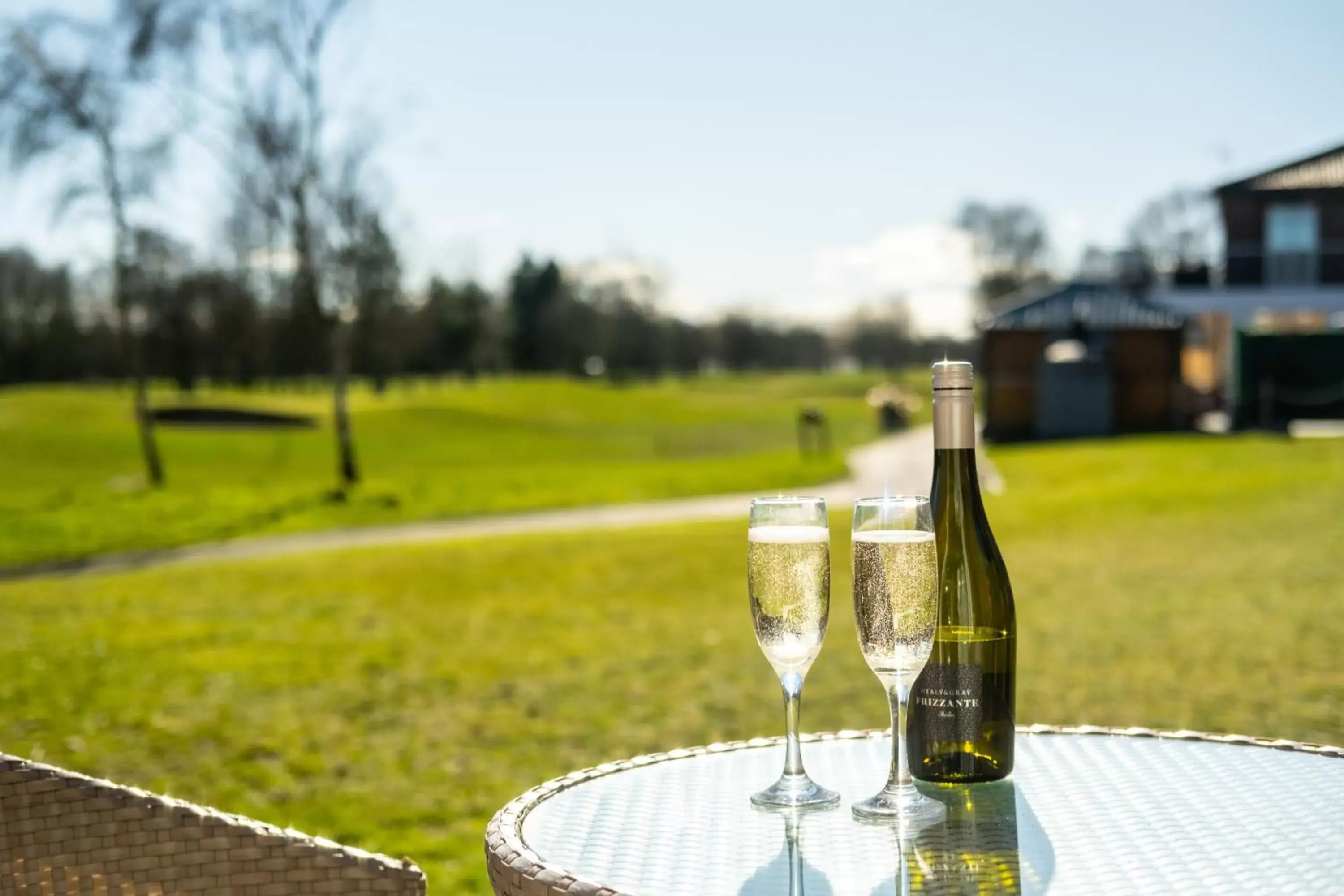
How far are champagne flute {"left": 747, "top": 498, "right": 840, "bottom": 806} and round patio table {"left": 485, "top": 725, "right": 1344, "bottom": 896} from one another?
21 centimetres

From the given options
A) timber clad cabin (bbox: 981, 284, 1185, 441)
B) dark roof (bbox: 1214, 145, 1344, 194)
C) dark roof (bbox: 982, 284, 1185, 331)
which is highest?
dark roof (bbox: 1214, 145, 1344, 194)

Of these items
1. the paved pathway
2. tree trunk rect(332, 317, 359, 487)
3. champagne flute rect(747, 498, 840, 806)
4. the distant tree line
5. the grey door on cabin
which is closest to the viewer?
champagne flute rect(747, 498, 840, 806)

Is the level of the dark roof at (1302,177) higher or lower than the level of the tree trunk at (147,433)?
higher

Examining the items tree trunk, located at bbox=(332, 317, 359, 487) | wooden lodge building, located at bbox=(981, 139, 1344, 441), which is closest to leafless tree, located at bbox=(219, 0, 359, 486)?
tree trunk, located at bbox=(332, 317, 359, 487)

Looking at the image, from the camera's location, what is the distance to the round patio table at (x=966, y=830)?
172cm

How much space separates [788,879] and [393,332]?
73242 millimetres

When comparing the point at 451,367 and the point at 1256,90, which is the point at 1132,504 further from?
the point at 451,367

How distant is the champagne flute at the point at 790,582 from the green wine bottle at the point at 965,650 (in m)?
0.27

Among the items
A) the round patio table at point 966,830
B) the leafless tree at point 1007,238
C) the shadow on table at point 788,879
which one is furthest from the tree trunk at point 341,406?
the leafless tree at point 1007,238

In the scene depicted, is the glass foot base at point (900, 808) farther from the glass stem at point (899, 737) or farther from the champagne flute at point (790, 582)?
the champagne flute at point (790, 582)

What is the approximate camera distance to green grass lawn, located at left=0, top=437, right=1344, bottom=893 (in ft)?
23.4

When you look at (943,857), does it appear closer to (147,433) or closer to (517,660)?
(517,660)

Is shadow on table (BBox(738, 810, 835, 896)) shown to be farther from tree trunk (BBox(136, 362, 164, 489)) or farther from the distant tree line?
the distant tree line

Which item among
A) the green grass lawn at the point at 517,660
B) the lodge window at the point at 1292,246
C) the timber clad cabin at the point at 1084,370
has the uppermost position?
the lodge window at the point at 1292,246
